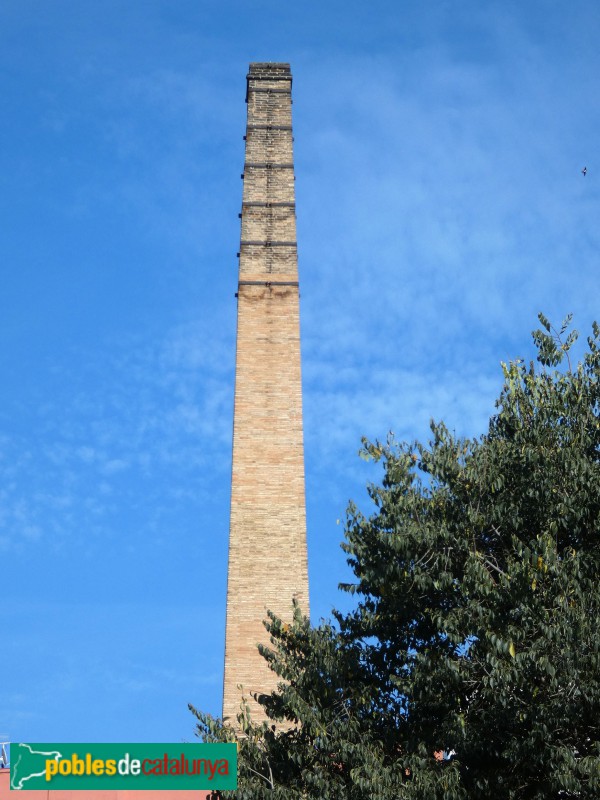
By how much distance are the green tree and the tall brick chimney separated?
106 inches

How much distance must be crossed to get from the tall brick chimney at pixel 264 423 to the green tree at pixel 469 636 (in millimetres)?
2694

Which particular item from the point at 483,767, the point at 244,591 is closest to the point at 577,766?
the point at 483,767

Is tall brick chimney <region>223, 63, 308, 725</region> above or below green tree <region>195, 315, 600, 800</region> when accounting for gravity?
above

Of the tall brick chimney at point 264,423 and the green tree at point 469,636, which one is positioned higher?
the tall brick chimney at point 264,423

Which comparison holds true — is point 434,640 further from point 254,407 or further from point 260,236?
point 260,236

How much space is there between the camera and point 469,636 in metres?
12.3

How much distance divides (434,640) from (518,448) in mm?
2699

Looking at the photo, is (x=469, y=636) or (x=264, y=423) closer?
(x=469, y=636)

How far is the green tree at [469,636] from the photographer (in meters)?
11.3

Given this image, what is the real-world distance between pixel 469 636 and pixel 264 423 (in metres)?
7.48

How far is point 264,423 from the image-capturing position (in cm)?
1884

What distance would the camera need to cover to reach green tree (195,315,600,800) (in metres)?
11.3

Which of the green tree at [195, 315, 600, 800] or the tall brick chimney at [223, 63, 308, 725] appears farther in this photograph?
the tall brick chimney at [223, 63, 308, 725]

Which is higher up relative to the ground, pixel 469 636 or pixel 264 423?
pixel 264 423
